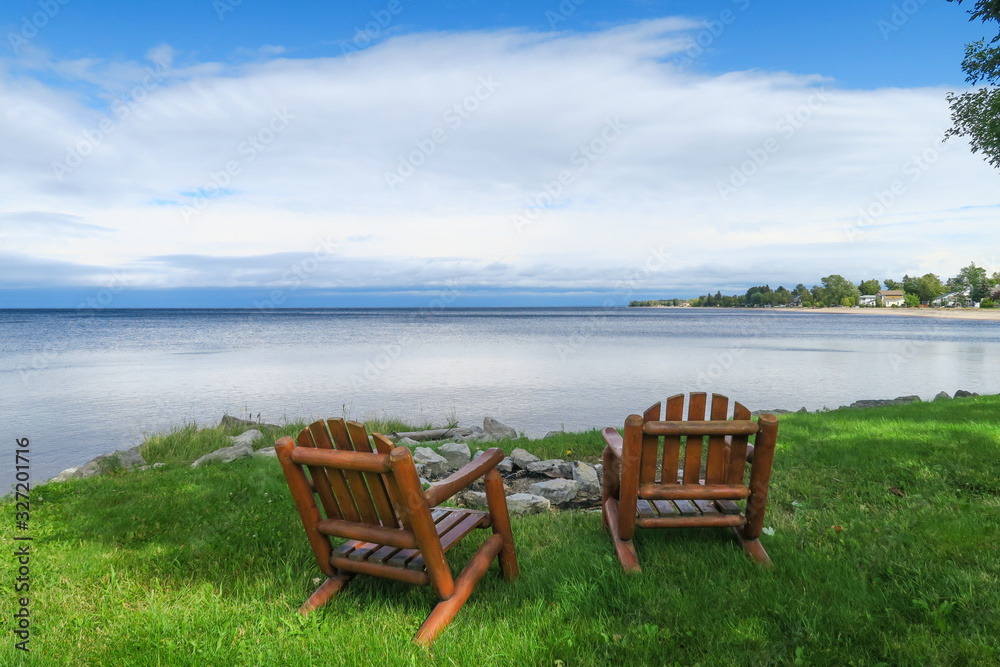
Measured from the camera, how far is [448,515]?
176 inches

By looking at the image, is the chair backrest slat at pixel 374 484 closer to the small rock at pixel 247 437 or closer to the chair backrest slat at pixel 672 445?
the chair backrest slat at pixel 672 445

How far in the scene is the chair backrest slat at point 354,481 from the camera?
366 centimetres

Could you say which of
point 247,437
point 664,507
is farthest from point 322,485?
point 247,437

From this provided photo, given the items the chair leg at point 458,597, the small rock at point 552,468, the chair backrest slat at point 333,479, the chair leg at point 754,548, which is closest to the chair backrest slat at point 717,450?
the chair leg at point 754,548

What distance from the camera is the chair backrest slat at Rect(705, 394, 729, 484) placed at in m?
4.37

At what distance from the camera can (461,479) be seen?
395cm

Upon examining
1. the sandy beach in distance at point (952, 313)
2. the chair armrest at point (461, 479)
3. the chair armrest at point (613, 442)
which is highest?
the chair armrest at point (461, 479)

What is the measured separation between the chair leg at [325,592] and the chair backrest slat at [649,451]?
242 centimetres

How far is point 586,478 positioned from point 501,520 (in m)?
3.54

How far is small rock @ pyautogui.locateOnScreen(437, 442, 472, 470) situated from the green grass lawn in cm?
293

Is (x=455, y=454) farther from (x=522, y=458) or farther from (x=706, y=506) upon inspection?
(x=706, y=506)

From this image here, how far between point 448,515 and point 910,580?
3.40 metres

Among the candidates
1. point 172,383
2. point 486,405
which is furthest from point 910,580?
point 172,383

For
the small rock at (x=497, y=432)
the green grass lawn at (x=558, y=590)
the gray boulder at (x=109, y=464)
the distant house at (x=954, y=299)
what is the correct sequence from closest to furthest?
the green grass lawn at (x=558, y=590) < the gray boulder at (x=109, y=464) < the small rock at (x=497, y=432) < the distant house at (x=954, y=299)
